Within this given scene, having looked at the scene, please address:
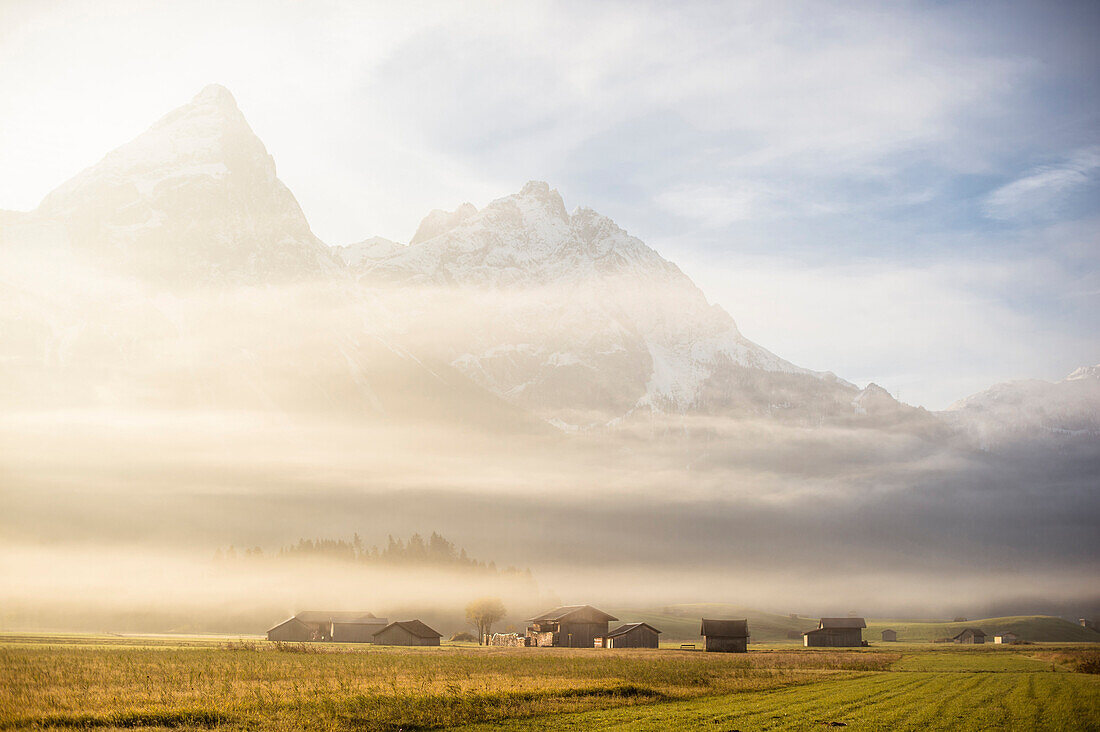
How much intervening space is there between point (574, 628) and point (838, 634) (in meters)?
49.2

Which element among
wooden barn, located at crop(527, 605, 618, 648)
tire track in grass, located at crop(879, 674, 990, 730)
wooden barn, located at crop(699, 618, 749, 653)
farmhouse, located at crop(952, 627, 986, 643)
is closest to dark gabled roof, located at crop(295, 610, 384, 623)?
wooden barn, located at crop(527, 605, 618, 648)

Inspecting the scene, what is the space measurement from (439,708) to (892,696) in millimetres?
23000

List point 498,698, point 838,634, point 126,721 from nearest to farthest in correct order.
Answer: point 126,721, point 498,698, point 838,634

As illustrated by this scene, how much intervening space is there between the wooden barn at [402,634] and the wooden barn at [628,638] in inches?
1030

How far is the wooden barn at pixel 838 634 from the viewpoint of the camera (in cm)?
13325

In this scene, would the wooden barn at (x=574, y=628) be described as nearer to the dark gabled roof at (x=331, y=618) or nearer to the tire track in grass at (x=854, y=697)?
the dark gabled roof at (x=331, y=618)

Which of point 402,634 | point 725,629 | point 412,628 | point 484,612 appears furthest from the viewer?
point 484,612

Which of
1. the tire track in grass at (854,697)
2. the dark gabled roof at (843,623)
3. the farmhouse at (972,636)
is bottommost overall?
the farmhouse at (972,636)

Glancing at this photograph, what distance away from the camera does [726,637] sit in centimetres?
10412

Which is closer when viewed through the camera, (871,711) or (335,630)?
(871,711)

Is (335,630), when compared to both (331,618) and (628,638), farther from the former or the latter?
(628,638)

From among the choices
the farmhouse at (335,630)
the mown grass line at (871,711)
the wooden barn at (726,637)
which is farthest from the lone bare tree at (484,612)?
the mown grass line at (871,711)

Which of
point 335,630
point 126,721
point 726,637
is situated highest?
point 126,721

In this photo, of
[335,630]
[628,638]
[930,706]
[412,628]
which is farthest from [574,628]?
[930,706]
